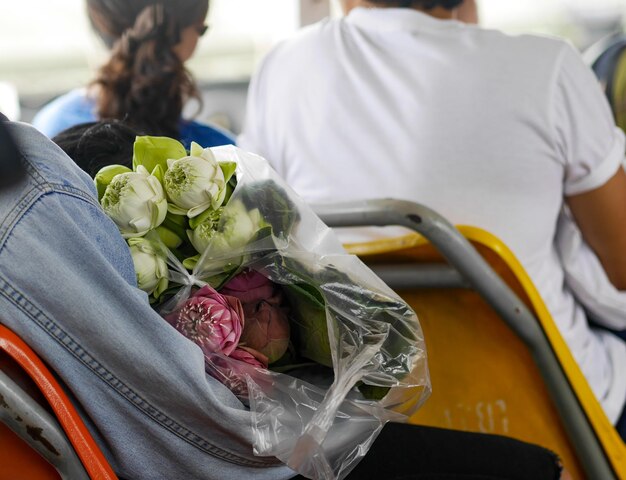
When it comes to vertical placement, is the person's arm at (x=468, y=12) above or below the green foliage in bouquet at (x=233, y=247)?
below

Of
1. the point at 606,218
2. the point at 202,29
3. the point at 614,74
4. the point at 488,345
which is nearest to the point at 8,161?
the point at 488,345

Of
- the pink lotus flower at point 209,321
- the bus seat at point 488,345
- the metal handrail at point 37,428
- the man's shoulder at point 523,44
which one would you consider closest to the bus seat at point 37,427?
the metal handrail at point 37,428

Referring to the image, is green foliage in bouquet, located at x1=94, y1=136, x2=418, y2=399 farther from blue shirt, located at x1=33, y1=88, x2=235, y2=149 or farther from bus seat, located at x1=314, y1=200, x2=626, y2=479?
blue shirt, located at x1=33, y1=88, x2=235, y2=149

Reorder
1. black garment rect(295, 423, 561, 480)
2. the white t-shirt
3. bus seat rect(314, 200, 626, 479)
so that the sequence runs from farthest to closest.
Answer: the white t-shirt
bus seat rect(314, 200, 626, 479)
black garment rect(295, 423, 561, 480)

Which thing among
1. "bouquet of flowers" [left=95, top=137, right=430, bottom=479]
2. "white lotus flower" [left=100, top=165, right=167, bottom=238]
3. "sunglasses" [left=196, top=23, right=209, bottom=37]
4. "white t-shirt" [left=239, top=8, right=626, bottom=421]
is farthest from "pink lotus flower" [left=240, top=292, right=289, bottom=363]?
"sunglasses" [left=196, top=23, right=209, bottom=37]

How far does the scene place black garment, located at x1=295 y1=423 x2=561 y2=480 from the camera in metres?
0.77

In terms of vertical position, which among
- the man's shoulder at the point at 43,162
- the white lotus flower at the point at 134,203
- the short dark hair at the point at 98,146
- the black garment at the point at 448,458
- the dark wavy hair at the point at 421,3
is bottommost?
the black garment at the point at 448,458

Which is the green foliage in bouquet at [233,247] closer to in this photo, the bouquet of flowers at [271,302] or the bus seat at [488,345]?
the bouquet of flowers at [271,302]

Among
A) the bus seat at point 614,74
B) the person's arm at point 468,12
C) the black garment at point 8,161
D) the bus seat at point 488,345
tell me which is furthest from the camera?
the bus seat at point 614,74

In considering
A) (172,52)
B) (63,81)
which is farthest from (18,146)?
(63,81)

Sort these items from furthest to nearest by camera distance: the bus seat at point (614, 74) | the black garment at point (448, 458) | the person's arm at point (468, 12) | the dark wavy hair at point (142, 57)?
the bus seat at point (614, 74) → the dark wavy hair at point (142, 57) → the person's arm at point (468, 12) → the black garment at point (448, 458)

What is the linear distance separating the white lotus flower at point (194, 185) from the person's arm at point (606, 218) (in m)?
0.74

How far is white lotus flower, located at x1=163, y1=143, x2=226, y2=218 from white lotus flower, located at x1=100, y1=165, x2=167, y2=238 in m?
0.01

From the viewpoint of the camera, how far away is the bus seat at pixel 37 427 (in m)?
0.51
